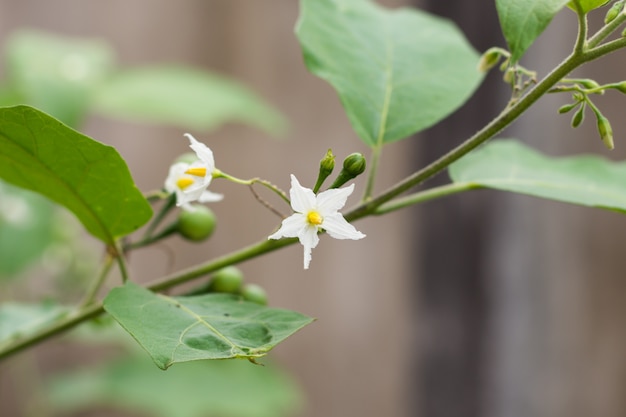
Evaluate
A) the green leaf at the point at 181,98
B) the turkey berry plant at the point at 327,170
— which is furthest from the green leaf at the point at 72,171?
the green leaf at the point at 181,98

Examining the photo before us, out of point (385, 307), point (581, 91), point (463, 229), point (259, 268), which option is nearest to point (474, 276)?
point (463, 229)

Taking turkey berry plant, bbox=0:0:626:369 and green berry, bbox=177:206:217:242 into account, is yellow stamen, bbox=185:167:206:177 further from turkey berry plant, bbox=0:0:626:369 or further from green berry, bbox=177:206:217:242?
green berry, bbox=177:206:217:242

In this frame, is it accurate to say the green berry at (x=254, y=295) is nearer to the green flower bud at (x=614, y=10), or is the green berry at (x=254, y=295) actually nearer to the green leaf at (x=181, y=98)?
the green flower bud at (x=614, y=10)

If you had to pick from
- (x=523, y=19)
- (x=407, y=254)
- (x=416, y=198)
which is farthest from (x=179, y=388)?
(x=523, y=19)

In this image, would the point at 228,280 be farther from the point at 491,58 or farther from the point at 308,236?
the point at 491,58

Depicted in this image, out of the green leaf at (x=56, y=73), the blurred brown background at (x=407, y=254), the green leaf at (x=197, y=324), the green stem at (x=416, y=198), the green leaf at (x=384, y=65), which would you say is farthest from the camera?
the blurred brown background at (x=407, y=254)

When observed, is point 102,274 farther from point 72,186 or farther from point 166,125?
point 166,125

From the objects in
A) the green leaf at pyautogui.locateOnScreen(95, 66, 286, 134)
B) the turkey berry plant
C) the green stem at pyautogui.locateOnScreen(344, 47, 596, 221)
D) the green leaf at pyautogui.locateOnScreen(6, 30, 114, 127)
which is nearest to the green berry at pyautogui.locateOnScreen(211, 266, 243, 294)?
the turkey berry plant
